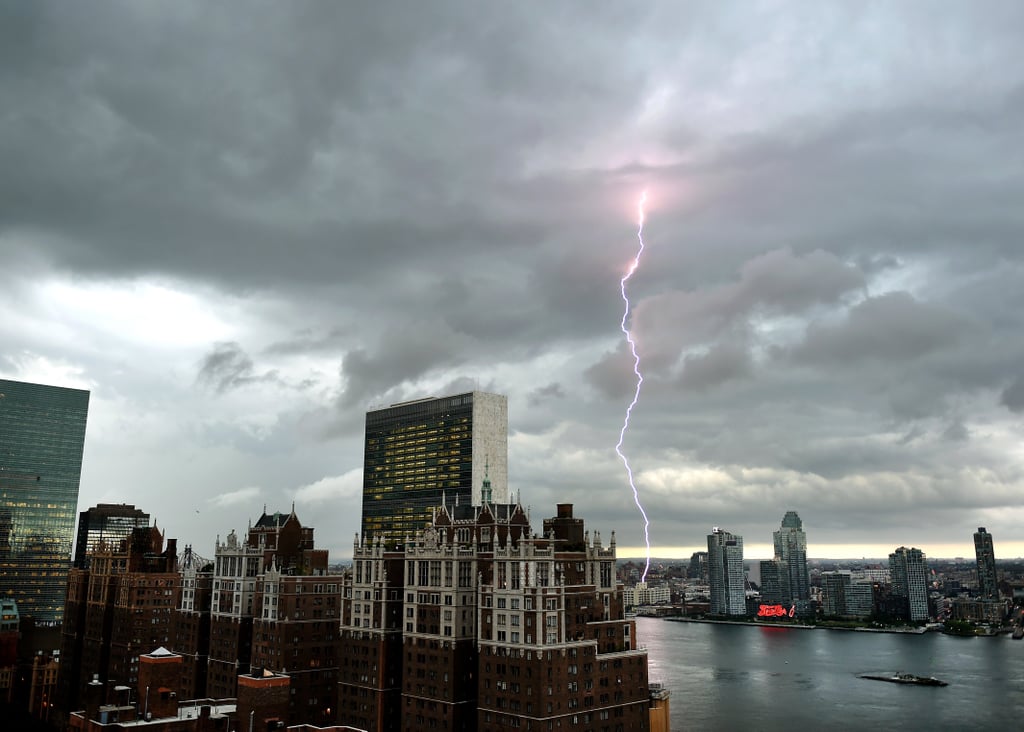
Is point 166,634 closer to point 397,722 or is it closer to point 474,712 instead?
point 397,722

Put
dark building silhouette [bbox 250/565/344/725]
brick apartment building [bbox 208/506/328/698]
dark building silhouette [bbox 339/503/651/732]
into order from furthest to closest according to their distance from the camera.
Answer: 1. brick apartment building [bbox 208/506/328/698]
2. dark building silhouette [bbox 250/565/344/725]
3. dark building silhouette [bbox 339/503/651/732]

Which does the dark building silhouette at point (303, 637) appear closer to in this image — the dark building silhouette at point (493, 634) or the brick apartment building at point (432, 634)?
the brick apartment building at point (432, 634)

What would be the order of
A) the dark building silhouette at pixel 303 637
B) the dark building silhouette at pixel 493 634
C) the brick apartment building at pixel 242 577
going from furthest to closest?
the brick apartment building at pixel 242 577 < the dark building silhouette at pixel 303 637 < the dark building silhouette at pixel 493 634

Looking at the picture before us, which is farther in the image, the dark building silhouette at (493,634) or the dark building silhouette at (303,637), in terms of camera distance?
the dark building silhouette at (303,637)

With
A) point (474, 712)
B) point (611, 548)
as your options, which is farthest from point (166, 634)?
point (611, 548)

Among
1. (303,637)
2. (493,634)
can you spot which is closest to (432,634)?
(493,634)

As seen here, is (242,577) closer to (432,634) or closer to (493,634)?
(432,634)

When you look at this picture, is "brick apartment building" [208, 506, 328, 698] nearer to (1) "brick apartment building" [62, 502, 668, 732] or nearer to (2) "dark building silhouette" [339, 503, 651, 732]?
(1) "brick apartment building" [62, 502, 668, 732]

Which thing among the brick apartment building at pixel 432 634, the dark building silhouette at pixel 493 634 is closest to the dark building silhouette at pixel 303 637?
the brick apartment building at pixel 432 634

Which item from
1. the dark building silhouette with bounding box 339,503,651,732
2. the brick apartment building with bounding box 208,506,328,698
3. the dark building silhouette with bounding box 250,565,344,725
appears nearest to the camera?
the dark building silhouette with bounding box 339,503,651,732

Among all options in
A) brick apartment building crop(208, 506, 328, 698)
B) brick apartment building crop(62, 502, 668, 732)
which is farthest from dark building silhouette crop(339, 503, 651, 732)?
brick apartment building crop(208, 506, 328, 698)

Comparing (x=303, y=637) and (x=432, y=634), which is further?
(x=303, y=637)

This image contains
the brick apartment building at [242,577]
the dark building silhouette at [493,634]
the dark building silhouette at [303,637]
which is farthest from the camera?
the brick apartment building at [242,577]
